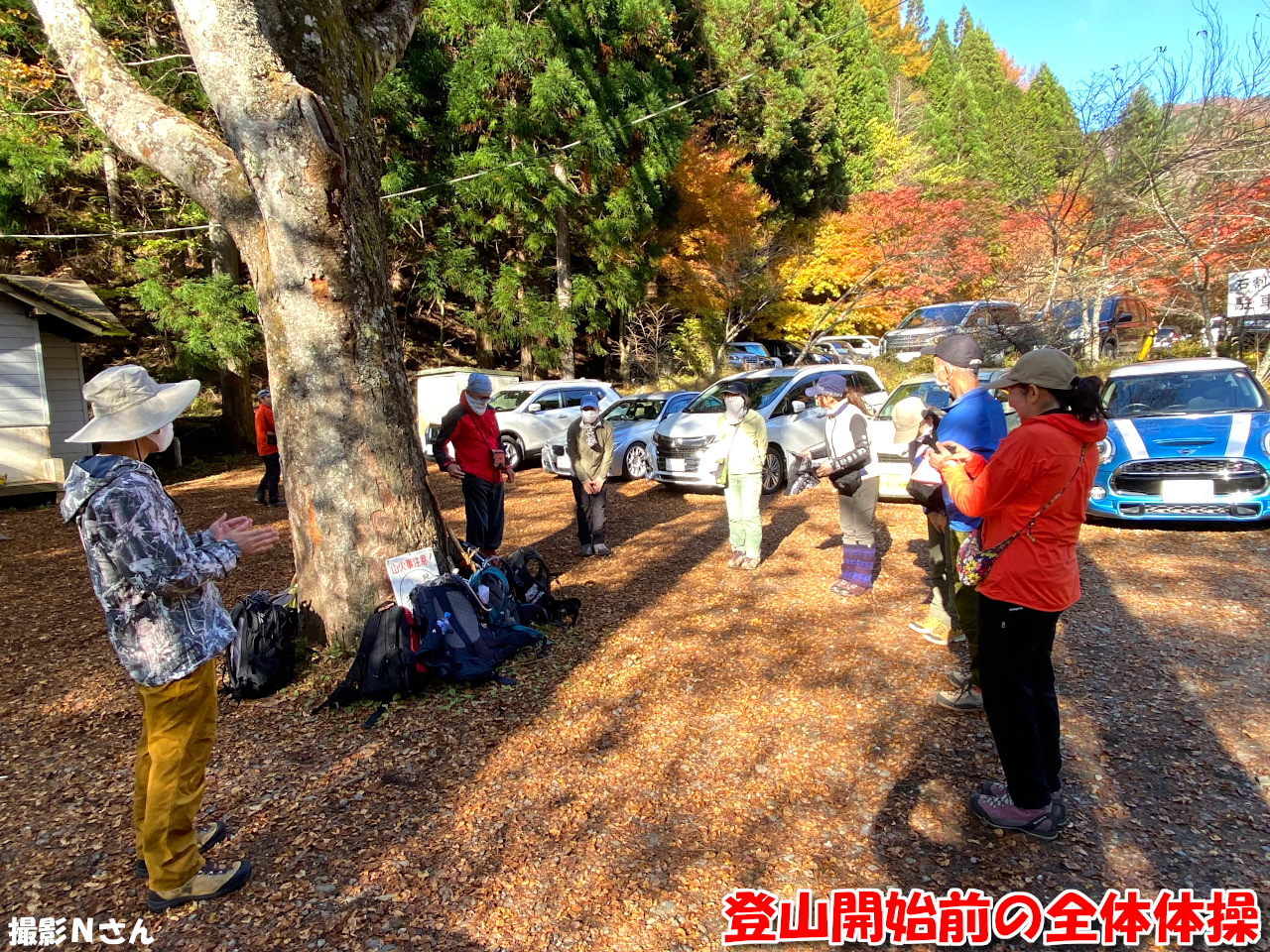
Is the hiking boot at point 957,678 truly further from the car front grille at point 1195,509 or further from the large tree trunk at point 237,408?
the large tree trunk at point 237,408

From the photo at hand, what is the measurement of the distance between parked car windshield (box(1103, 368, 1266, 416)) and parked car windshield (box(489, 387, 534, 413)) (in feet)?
33.3

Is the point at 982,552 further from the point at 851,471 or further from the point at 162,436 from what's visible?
the point at 162,436

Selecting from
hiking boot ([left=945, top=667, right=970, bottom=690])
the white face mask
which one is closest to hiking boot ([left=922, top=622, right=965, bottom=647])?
hiking boot ([left=945, top=667, right=970, bottom=690])

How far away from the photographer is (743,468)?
262 inches

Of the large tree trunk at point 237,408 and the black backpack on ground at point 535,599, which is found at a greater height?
the large tree trunk at point 237,408

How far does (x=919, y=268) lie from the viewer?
71.3 ft

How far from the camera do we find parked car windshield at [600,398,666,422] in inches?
500

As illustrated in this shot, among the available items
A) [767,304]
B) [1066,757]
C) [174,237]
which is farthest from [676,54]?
[1066,757]

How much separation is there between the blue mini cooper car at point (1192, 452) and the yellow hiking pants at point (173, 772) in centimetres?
791

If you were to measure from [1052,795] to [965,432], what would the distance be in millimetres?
1758

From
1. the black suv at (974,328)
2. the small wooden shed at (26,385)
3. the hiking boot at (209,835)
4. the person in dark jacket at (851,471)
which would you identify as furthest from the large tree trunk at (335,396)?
the black suv at (974,328)

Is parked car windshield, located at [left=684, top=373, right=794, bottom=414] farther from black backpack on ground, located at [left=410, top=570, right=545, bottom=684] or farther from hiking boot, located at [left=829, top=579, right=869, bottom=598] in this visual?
black backpack on ground, located at [left=410, top=570, right=545, bottom=684]

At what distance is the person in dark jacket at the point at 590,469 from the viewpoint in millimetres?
7477

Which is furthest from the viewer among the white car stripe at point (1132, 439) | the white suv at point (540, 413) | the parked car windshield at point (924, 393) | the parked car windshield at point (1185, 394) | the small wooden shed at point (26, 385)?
the white suv at point (540, 413)
